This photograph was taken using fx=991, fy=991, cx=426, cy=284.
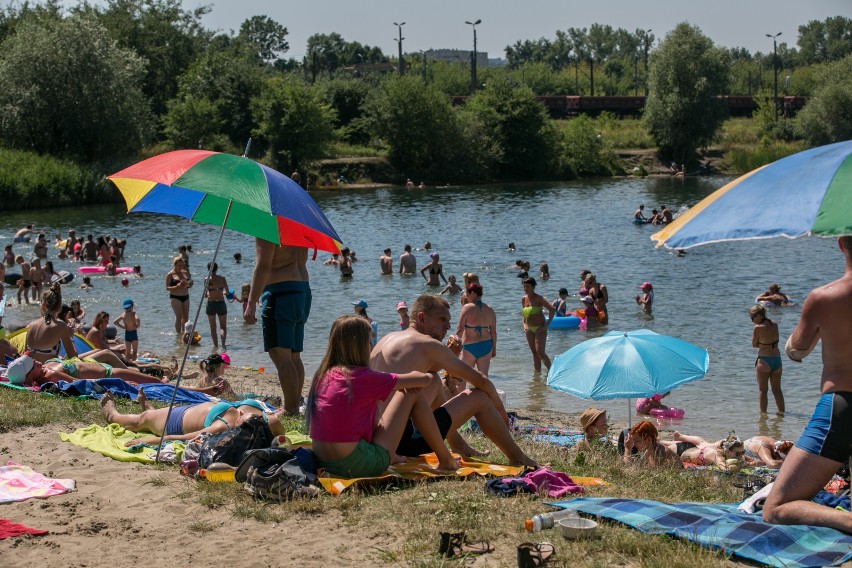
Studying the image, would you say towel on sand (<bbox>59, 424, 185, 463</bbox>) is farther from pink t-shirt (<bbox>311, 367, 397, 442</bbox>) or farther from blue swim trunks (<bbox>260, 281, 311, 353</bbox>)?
pink t-shirt (<bbox>311, 367, 397, 442</bbox>)

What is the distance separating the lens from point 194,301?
74.6 ft

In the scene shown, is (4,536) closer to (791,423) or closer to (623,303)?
(791,423)

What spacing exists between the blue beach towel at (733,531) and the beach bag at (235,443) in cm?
211

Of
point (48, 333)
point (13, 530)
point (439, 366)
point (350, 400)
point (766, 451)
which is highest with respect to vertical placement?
point (439, 366)

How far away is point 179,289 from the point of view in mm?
17969

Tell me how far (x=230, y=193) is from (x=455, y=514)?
2.49m

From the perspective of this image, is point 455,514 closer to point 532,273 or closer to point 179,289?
point 179,289

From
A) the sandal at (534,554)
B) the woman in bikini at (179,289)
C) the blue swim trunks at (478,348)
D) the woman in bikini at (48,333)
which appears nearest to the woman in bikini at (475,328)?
the blue swim trunks at (478,348)

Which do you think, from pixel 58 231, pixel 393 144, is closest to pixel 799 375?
pixel 58 231

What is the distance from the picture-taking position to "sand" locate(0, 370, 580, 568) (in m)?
4.79

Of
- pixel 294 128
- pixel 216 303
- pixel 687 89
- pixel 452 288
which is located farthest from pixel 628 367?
pixel 687 89

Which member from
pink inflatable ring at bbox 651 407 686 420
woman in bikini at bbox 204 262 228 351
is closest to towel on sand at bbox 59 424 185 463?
pink inflatable ring at bbox 651 407 686 420

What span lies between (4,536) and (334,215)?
→ 3823 centimetres

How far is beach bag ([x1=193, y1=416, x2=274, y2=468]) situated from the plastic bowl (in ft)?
7.67
